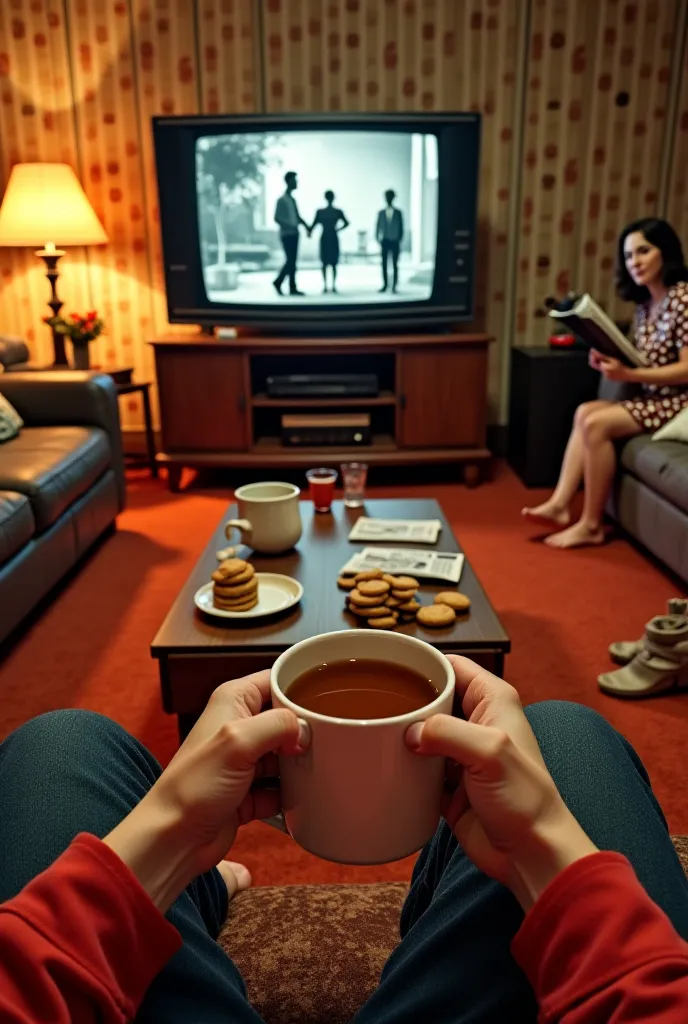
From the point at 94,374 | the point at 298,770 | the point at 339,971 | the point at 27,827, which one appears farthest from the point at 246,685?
the point at 94,374

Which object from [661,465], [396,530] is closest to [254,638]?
[396,530]

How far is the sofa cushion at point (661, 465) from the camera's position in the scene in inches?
94.3

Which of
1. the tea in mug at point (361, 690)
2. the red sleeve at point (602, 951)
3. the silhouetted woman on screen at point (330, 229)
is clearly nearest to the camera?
the red sleeve at point (602, 951)

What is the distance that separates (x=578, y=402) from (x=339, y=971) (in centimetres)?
303

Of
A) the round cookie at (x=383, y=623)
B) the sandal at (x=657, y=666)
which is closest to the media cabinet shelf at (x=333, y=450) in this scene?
the sandal at (x=657, y=666)

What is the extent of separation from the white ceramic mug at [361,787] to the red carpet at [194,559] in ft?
3.01

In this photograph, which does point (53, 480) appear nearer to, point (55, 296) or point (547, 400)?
point (55, 296)

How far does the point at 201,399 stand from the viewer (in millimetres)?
3553

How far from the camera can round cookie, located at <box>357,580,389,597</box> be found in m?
1.47

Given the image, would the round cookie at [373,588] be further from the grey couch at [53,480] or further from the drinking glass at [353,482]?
the grey couch at [53,480]

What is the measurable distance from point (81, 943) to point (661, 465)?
2415 millimetres

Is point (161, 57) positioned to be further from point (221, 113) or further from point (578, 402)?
point (578, 402)

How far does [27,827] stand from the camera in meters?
0.61

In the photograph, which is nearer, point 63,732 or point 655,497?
point 63,732
